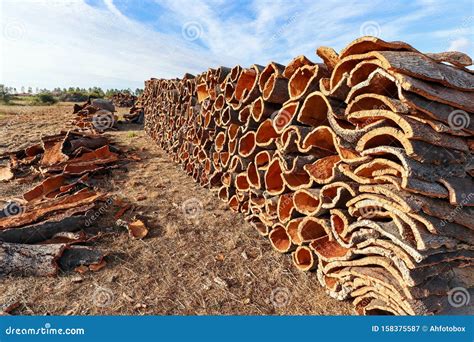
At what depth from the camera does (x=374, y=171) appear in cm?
296

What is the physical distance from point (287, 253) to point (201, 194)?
9.01 feet

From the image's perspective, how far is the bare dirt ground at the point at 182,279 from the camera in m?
3.43

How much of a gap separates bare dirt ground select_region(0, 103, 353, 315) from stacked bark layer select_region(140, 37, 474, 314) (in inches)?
13.0

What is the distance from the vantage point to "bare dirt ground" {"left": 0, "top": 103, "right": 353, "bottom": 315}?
343cm

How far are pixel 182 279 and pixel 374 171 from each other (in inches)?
99.9

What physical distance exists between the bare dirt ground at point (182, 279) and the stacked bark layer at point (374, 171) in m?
0.33

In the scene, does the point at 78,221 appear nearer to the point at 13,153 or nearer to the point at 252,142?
the point at 252,142

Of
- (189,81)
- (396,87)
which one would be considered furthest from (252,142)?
(189,81)
